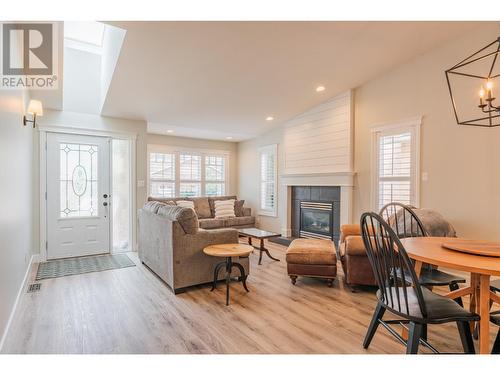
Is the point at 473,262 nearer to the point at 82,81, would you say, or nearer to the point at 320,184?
the point at 320,184

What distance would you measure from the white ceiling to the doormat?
2369 mm

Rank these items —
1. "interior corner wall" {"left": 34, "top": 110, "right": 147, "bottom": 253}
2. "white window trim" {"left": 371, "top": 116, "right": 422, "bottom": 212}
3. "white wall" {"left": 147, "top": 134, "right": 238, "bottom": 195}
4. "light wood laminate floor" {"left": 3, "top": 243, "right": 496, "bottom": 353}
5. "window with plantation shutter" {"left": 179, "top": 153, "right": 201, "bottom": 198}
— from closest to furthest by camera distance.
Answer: "light wood laminate floor" {"left": 3, "top": 243, "right": 496, "bottom": 353}, "white window trim" {"left": 371, "top": 116, "right": 422, "bottom": 212}, "interior corner wall" {"left": 34, "top": 110, "right": 147, "bottom": 253}, "white wall" {"left": 147, "top": 134, "right": 238, "bottom": 195}, "window with plantation shutter" {"left": 179, "top": 153, "right": 201, "bottom": 198}

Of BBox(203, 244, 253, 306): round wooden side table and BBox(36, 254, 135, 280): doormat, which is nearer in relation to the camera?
BBox(203, 244, 253, 306): round wooden side table

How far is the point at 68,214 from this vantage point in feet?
15.0

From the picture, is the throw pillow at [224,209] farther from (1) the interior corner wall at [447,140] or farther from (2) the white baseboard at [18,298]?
(1) the interior corner wall at [447,140]

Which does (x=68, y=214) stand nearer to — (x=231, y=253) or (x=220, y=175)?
(x=231, y=253)

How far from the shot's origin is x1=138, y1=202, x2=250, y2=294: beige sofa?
10.3ft

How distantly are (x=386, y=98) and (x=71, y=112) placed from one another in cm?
492

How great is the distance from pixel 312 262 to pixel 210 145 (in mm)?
4923

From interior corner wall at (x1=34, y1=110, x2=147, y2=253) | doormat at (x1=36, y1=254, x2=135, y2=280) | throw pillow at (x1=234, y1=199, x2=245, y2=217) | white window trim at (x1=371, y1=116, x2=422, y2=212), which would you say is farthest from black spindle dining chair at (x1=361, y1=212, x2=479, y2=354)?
throw pillow at (x1=234, y1=199, x2=245, y2=217)

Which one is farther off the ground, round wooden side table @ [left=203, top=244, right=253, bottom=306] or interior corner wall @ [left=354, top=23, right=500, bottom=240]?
interior corner wall @ [left=354, top=23, right=500, bottom=240]

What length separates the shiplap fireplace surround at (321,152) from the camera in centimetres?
484

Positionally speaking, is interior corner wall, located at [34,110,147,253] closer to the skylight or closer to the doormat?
the doormat

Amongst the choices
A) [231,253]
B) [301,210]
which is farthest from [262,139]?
[231,253]
